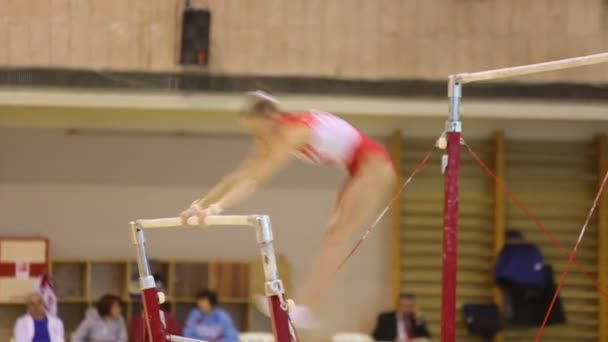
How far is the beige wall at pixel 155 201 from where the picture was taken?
466 inches

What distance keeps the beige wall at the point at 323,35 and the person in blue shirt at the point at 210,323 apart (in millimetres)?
2220

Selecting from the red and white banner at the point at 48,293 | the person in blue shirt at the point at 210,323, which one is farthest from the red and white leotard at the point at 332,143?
the red and white banner at the point at 48,293

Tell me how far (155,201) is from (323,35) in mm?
2723

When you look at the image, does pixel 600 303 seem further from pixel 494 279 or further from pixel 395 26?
pixel 395 26

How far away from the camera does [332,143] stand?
5.57 metres

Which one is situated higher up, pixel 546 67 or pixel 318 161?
pixel 546 67

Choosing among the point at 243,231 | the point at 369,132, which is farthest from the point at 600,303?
the point at 243,231

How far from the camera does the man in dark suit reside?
11.3 m

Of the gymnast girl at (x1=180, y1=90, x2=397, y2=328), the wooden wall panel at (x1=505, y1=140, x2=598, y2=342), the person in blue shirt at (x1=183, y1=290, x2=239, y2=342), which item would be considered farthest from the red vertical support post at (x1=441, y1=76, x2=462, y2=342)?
the wooden wall panel at (x1=505, y1=140, x2=598, y2=342)

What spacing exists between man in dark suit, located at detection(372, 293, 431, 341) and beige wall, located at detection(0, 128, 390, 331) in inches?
31.8

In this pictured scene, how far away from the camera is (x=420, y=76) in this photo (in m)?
10.7

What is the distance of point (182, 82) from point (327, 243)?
201 inches

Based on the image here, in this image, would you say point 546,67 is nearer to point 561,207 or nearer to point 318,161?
point 318,161

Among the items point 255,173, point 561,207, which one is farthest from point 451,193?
point 561,207
